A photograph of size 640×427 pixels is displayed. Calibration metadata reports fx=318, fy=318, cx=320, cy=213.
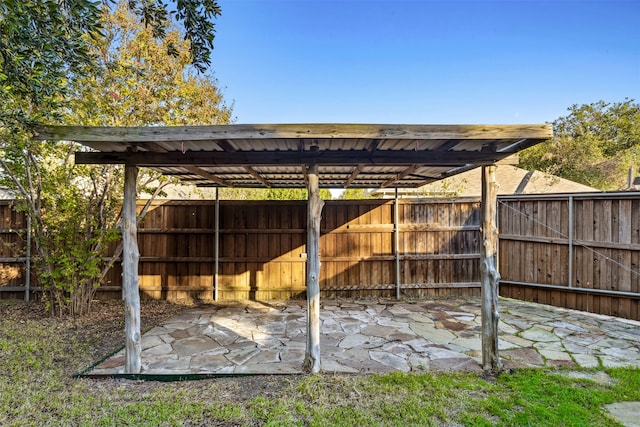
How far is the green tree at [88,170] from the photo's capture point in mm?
4512

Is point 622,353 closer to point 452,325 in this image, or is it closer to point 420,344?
point 452,325

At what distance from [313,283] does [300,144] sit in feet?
4.41

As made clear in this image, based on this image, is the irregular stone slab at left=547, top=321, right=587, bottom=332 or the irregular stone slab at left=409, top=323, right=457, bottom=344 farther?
the irregular stone slab at left=547, top=321, right=587, bottom=332

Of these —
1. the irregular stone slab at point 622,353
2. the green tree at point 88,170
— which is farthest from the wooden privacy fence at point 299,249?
the irregular stone slab at point 622,353

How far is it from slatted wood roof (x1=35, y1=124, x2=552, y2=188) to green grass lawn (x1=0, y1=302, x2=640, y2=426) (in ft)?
6.71

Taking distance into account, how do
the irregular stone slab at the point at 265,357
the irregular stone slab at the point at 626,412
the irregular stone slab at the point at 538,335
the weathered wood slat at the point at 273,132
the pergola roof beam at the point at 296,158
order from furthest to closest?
the irregular stone slab at the point at 538,335 < the irregular stone slab at the point at 265,357 < the pergola roof beam at the point at 296,158 < the weathered wood slat at the point at 273,132 < the irregular stone slab at the point at 626,412

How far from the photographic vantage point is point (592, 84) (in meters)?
11.1

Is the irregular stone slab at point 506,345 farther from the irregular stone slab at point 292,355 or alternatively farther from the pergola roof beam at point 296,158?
the irregular stone slab at point 292,355

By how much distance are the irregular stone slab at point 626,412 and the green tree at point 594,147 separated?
15313mm

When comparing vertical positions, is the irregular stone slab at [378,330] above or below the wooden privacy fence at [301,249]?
below

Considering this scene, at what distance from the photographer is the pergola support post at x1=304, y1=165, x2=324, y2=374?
10.00 ft

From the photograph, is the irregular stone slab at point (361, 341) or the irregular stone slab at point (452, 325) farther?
the irregular stone slab at point (452, 325)

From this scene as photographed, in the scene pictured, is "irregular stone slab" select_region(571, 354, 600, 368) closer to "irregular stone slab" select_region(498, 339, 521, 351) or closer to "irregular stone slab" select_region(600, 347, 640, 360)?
"irregular stone slab" select_region(600, 347, 640, 360)

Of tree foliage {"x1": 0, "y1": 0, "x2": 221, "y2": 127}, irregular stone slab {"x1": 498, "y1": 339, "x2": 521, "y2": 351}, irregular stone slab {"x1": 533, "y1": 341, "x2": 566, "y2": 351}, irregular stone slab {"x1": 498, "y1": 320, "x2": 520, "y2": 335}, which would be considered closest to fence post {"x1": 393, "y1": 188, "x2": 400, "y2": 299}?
irregular stone slab {"x1": 498, "y1": 320, "x2": 520, "y2": 335}
